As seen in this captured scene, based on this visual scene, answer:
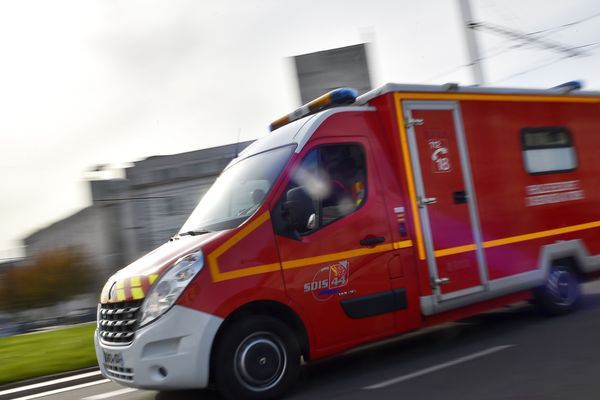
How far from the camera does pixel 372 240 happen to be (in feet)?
18.0

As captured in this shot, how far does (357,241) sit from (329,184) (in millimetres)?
578

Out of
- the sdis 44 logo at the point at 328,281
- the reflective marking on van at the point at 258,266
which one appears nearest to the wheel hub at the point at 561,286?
the reflective marking on van at the point at 258,266

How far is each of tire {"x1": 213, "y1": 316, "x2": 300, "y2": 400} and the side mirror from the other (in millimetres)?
812

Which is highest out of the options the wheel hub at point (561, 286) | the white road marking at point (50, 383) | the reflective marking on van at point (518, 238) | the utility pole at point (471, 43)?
the utility pole at point (471, 43)

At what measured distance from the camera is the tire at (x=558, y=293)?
710 centimetres

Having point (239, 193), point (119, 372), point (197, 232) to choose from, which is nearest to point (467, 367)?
point (239, 193)

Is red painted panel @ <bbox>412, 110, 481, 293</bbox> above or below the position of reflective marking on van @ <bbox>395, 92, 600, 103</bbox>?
below

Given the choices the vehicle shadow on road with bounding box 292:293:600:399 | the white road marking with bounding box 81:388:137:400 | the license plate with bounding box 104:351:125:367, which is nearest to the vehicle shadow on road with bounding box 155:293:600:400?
the vehicle shadow on road with bounding box 292:293:600:399

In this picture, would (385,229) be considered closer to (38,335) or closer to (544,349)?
(544,349)

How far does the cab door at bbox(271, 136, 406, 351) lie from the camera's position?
16.6 feet

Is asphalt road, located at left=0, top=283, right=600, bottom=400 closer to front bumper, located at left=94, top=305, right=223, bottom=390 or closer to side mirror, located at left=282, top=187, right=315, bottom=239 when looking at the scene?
front bumper, located at left=94, top=305, right=223, bottom=390

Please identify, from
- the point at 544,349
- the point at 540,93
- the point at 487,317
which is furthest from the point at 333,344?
the point at 540,93

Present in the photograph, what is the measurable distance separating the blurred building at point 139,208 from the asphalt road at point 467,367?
8.37 m

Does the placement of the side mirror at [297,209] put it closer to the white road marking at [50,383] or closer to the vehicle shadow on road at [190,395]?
the vehicle shadow on road at [190,395]
